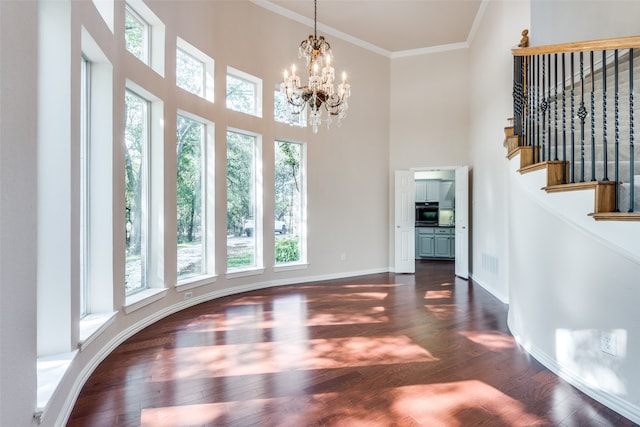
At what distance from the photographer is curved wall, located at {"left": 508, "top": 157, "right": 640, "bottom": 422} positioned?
6.84 feet

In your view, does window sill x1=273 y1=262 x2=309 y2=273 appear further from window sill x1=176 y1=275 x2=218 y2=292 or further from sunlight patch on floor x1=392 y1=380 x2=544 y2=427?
sunlight patch on floor x1=392 y1=380 x2=544 y2=427

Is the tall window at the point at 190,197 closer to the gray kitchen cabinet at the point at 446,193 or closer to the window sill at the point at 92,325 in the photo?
the window sill at the point at 92,325

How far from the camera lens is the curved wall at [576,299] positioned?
6.84 ft

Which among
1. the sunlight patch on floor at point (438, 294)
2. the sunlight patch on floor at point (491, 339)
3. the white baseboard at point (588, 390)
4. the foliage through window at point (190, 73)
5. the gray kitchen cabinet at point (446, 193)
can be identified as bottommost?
the sunlight patch on floor at point (438, 294)

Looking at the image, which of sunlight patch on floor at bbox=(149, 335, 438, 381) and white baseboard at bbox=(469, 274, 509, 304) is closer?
sunlight patch on floor at bbox=(149, 335, 438, 381)

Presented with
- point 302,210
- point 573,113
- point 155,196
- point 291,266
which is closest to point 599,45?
point 573,113

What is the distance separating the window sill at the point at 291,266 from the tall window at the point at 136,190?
7.41ft

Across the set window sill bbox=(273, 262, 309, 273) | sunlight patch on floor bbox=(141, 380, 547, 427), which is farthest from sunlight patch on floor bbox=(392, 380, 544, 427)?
window sill bbox=(273, 262, 309, 273)

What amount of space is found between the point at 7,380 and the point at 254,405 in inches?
52.8

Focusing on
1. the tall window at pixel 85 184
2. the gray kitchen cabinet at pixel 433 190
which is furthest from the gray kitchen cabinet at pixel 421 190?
the tall window at pixel 85 184

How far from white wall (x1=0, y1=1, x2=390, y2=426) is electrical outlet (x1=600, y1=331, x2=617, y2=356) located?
3111 mm

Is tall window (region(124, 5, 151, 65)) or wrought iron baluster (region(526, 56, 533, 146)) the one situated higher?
tall window (region(124, 5, 151, 65))

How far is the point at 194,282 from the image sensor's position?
459 cm

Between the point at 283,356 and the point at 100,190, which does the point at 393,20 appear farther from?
the point at 283,356
